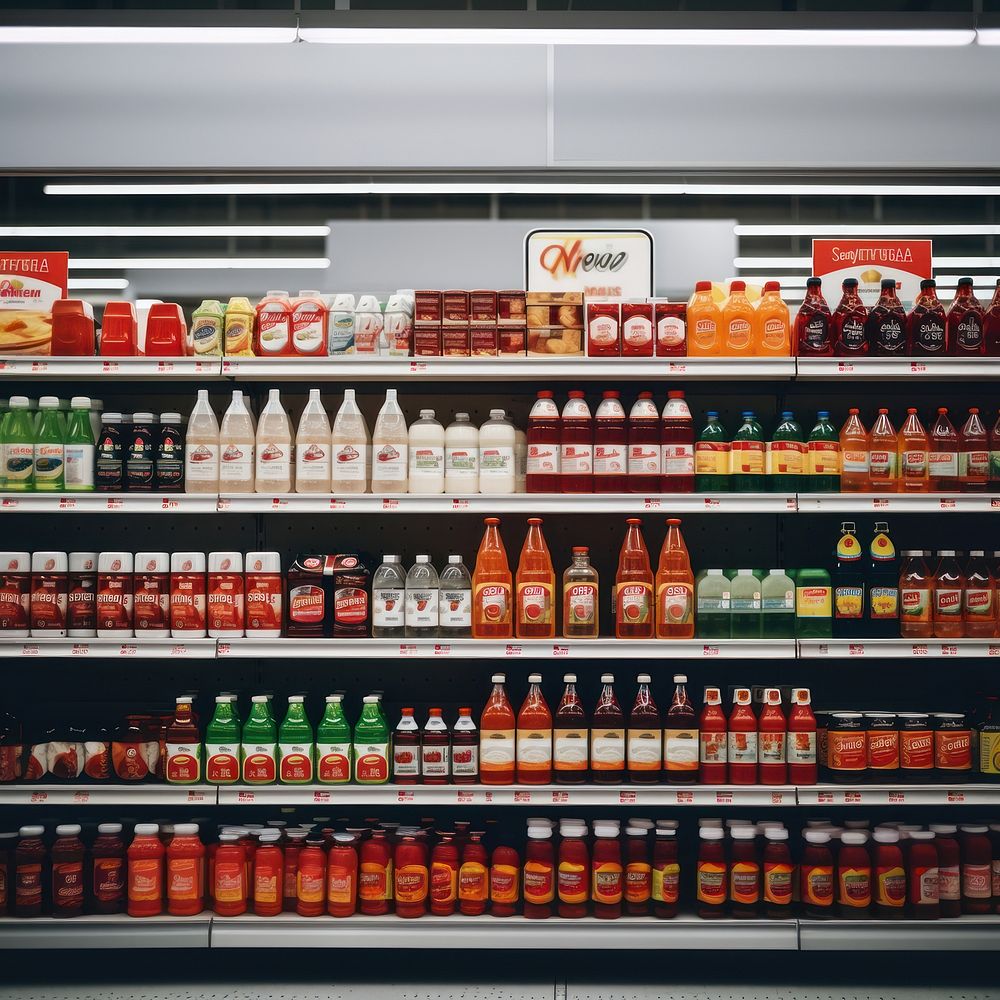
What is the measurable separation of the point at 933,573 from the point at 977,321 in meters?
0.95

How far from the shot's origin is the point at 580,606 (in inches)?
124

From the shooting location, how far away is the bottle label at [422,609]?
3164mm

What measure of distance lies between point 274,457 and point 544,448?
3.27 feet

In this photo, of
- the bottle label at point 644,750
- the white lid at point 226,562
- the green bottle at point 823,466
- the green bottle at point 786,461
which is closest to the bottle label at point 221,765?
the white lid at point 226,562

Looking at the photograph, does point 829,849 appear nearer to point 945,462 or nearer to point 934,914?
point 934,914

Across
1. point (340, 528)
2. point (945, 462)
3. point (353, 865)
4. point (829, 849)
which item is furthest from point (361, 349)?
point (829, 849)

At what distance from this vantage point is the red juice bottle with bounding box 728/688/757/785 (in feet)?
10.2

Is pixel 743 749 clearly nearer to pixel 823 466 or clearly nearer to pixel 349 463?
pixel 823 466

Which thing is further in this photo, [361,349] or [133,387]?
[133,387]

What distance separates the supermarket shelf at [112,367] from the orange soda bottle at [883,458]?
243 cm

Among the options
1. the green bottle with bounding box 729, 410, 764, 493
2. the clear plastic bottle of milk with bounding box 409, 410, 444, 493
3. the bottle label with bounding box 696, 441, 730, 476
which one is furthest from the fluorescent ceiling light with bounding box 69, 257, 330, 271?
the green bottle with bounding box 729, 410, 764, 493

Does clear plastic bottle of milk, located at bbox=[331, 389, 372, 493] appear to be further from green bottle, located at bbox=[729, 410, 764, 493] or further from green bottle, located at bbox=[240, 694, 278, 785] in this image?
green bottle, located at bbox=[729, 410, 764, 493]

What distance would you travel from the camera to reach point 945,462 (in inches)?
126

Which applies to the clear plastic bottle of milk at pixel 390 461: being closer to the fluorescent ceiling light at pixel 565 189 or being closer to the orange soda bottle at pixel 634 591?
the orange soda bottle at pixel 634 591
